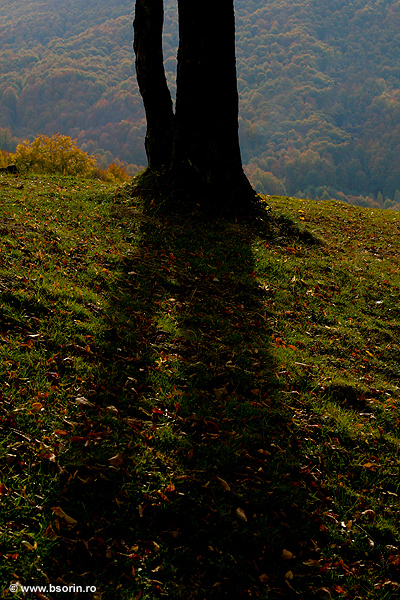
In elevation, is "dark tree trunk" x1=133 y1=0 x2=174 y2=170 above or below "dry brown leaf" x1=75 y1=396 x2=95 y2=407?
above

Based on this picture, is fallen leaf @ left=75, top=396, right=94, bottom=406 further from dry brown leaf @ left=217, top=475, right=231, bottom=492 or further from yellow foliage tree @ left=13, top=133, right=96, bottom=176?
yellow foliage tree @ left=13, top=133, right=96, bottom=176

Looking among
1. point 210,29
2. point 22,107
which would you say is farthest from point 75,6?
point 210,29

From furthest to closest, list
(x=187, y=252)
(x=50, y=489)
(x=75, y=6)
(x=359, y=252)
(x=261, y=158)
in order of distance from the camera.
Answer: (x=75, y=6) < (x=261, y=158) < (x=359, y=252) < (x=187, y=252) < (x=50, y=489)

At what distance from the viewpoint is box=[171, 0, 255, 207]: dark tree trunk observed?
26.1 ft

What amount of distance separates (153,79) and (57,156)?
1074 inches

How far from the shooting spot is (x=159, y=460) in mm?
3180

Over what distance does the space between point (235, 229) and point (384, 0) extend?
758ft

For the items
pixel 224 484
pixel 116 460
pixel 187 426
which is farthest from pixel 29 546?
pixel 187 426

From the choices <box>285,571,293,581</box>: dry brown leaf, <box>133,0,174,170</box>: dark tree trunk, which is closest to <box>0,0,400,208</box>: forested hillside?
<box>133,0,174,170</box>: dark tree trunk

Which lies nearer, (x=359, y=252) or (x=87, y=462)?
(x=87, y=462)

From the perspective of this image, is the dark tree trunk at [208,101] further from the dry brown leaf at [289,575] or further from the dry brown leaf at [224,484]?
the dry brown leaf at [289,575]

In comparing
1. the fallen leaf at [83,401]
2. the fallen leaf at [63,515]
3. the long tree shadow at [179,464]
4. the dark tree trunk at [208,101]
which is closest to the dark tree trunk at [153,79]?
the dark tree trunk at [208,101]

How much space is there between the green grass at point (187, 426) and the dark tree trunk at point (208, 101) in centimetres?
246

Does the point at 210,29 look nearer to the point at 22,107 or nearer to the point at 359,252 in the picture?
the point at 359,252
